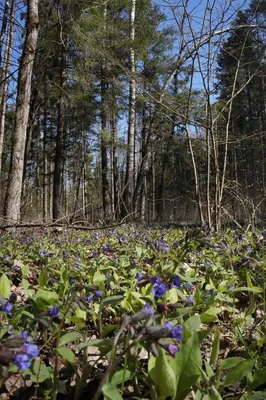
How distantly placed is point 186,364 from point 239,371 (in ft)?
0.58

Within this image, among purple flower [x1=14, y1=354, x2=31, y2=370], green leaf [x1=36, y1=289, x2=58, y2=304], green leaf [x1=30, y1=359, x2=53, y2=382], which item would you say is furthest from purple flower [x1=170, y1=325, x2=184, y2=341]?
green leaf [x1=36, y1=289, x2=58, y2=304]

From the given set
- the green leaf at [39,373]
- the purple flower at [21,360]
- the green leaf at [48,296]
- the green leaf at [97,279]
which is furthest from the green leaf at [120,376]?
the green leaf at [97,279]

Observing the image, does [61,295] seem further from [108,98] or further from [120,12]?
[120,12]

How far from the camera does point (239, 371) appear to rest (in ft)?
3.57

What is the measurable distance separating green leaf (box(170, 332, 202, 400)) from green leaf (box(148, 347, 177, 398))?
0.13ft

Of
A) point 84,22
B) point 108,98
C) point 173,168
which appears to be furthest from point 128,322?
point 173,168

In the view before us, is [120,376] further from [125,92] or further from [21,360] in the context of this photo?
[125,92]

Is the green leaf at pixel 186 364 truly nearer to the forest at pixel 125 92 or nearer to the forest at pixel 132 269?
the forest at pixel 132 269

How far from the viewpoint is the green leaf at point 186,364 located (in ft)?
3.43

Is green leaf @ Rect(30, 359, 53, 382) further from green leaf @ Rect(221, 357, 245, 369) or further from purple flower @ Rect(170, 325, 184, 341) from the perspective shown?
green leaf @ Rect(221, 357, 245, 369)

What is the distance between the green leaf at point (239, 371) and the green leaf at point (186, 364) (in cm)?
12

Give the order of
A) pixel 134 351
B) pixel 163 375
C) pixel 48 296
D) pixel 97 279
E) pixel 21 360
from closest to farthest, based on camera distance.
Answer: pixel 21 360, pixel 163 375, pixel 134 351, pixel 48 296, pixel 97 279

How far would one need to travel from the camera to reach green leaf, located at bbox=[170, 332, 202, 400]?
105 cm

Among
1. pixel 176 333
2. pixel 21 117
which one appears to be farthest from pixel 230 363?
pixel 21 117
